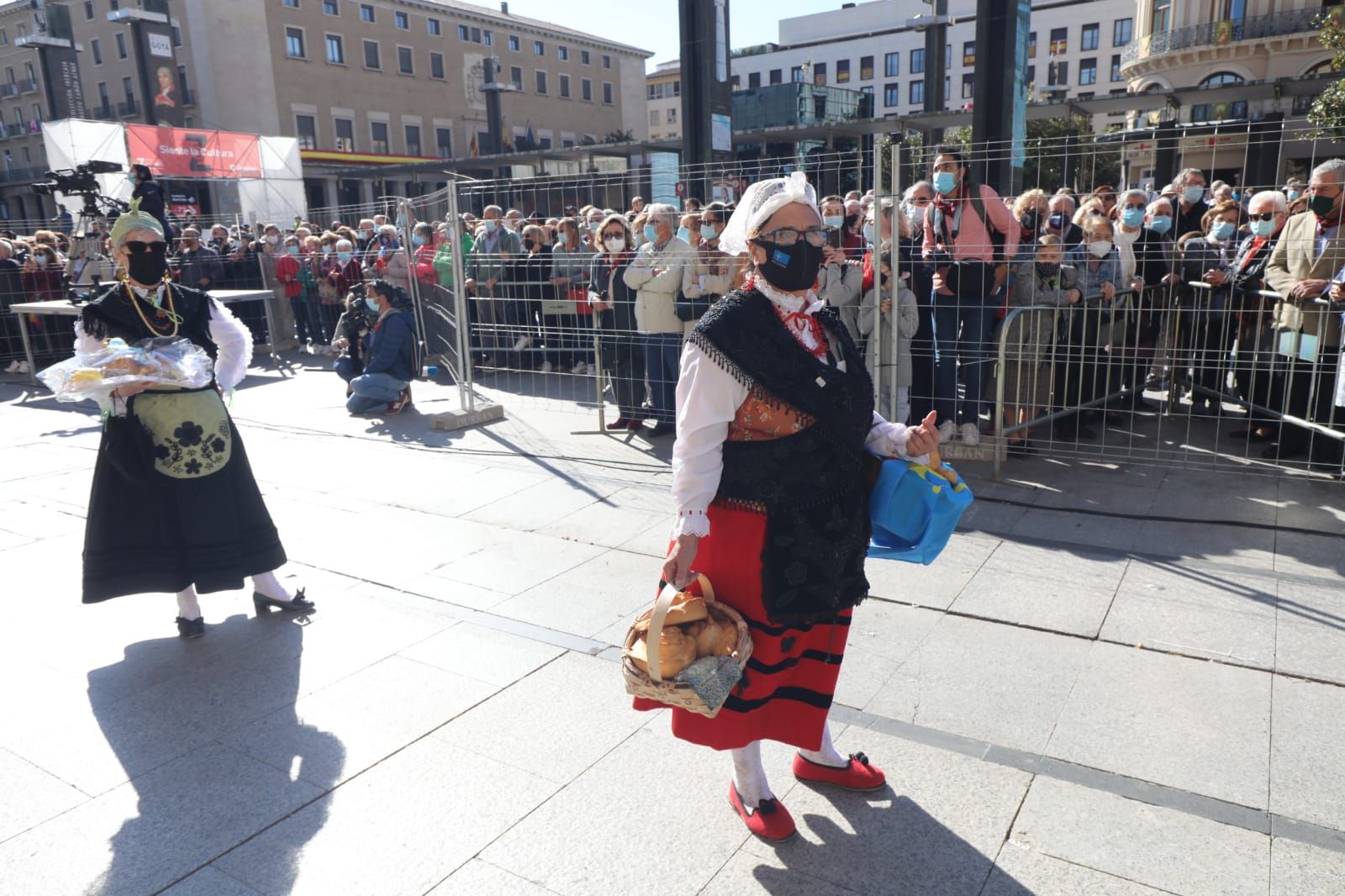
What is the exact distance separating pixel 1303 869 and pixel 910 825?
3.49 feet

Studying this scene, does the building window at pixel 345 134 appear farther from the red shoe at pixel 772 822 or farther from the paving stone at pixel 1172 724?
the red shoe at pixel 772 822

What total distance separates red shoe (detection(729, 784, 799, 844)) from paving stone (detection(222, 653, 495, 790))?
1368 mm

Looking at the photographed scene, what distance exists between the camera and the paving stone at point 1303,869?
2.50 metres

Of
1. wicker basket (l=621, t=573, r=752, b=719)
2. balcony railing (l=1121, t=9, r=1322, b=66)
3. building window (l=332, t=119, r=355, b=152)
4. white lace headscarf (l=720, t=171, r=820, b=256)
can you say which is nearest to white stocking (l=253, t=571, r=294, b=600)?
wicker basket (l=621, t=573, r=752, b=719)

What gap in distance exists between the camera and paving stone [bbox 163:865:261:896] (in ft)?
8.79

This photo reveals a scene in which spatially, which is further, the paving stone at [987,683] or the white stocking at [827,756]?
the paving stone at [987,683]

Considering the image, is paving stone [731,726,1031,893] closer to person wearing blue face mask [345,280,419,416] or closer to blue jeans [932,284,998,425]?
blue jeans [932,284,998,425]

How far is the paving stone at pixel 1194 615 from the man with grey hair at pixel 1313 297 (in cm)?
191

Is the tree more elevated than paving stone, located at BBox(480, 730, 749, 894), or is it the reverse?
the tree


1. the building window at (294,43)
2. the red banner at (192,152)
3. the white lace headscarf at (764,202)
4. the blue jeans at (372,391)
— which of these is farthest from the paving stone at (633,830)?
the building window at (294,43)

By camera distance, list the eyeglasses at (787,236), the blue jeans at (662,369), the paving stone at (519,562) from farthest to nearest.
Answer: the blue jeans at (662,369)
the paving stone at (519,562)
the eyeglasses at (787,236)

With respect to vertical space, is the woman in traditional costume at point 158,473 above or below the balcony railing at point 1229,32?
below

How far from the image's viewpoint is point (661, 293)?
7.51 metres

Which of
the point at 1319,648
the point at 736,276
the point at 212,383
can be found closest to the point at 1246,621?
the point at 1319,648
